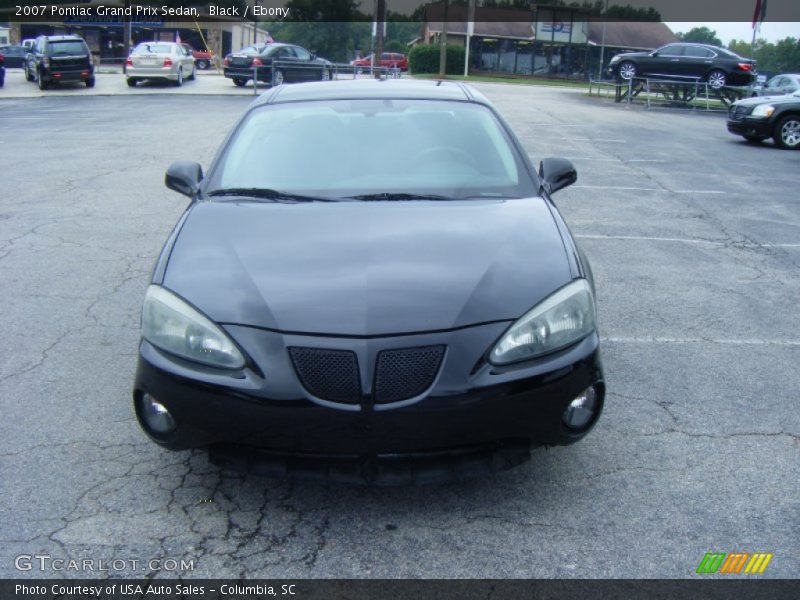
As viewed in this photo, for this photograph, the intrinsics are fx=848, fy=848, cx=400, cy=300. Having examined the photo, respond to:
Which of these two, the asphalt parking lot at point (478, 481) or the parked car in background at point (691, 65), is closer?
the asphalt parking lot at point (478, 481)

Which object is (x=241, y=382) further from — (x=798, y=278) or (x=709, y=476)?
(x=798, y=278)

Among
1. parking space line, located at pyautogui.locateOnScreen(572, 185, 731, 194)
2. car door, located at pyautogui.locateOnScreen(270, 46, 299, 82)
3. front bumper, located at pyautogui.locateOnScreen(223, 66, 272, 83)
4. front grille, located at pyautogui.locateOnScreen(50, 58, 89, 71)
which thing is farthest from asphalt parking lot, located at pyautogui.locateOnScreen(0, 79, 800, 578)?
front grille, located at pyautogui.locateOnScreen(50, 58, 89, 71)

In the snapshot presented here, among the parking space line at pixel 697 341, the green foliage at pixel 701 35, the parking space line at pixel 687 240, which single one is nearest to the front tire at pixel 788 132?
the parking space line at pixel 687 240

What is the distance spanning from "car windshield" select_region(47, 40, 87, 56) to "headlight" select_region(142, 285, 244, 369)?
29.7 meters

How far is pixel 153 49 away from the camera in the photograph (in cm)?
3247

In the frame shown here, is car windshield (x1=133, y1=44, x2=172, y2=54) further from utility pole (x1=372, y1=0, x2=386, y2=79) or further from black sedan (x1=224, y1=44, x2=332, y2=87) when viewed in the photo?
utility pole (x1=372, y1=0, x2=386, y2=79)

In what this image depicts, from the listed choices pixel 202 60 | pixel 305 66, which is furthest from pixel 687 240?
pixel 202 60

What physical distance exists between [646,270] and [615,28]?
66.1m

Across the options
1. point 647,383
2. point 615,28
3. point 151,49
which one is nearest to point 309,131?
point 647,383

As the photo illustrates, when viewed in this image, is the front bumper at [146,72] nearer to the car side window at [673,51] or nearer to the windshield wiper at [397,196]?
the car side window at [673,51]

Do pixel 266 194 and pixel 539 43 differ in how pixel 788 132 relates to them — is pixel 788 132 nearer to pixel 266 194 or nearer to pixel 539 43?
pixel 266 194

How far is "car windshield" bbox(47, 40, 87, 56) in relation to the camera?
2962 cm

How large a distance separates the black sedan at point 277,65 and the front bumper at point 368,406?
88.3 feet

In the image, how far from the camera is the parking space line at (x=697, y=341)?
5410 mm
